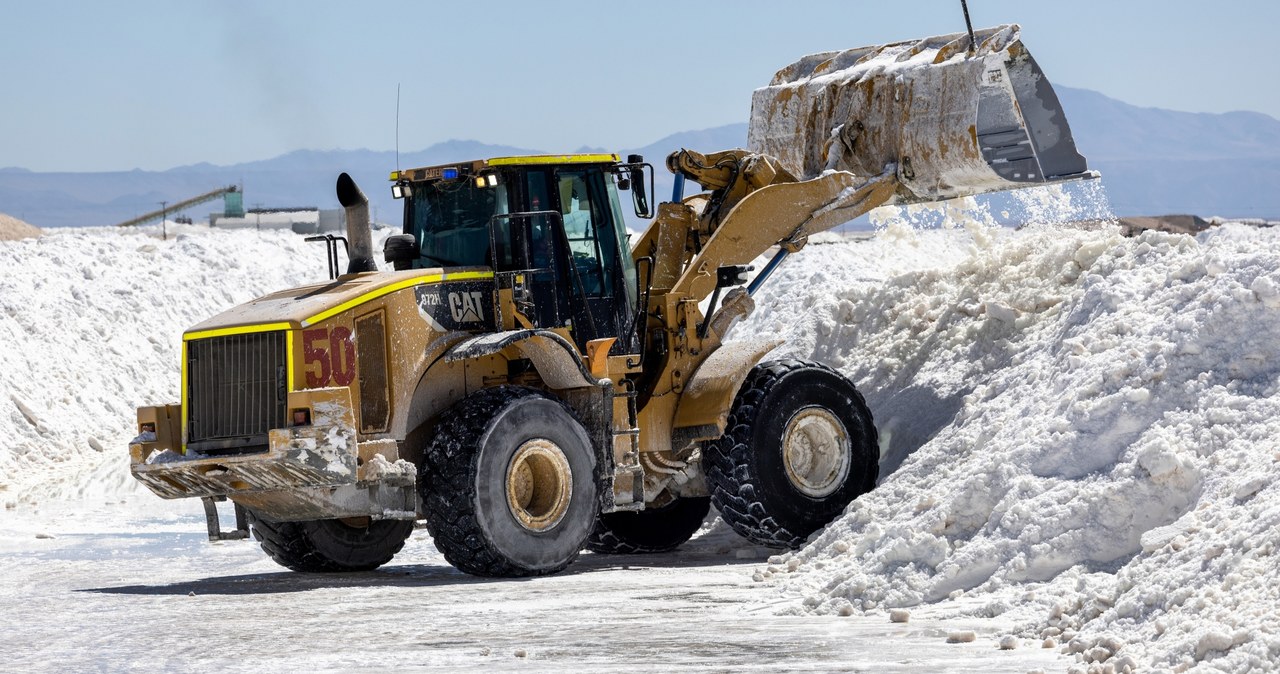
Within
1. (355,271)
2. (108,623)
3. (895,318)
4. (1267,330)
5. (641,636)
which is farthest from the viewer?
(895,318)

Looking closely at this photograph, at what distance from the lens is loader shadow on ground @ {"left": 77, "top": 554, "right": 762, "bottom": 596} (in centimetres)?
1175

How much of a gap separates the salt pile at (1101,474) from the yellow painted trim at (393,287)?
9.32ft

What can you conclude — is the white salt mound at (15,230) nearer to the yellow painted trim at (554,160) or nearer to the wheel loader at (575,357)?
the wheel loader at (575,357)

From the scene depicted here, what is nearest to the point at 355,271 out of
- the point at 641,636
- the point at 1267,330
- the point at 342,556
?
the point at 342,556

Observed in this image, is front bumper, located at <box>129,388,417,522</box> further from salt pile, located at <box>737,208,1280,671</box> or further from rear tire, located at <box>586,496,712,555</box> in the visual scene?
rear tire, located at <box>586,496,712,555</box>

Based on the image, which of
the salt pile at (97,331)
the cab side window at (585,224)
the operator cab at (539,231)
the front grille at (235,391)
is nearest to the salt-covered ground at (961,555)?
the front grille at (235,391)

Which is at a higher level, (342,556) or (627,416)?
(627,416)

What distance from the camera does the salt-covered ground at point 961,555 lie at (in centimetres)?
836

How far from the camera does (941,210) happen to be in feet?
50.7

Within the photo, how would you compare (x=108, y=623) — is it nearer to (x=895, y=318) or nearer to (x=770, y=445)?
(x=770, y=445)

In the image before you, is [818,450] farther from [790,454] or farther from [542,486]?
[542,486]

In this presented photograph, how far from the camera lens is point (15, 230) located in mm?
46469

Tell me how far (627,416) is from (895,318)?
182 inches

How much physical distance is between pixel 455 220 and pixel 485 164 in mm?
525
